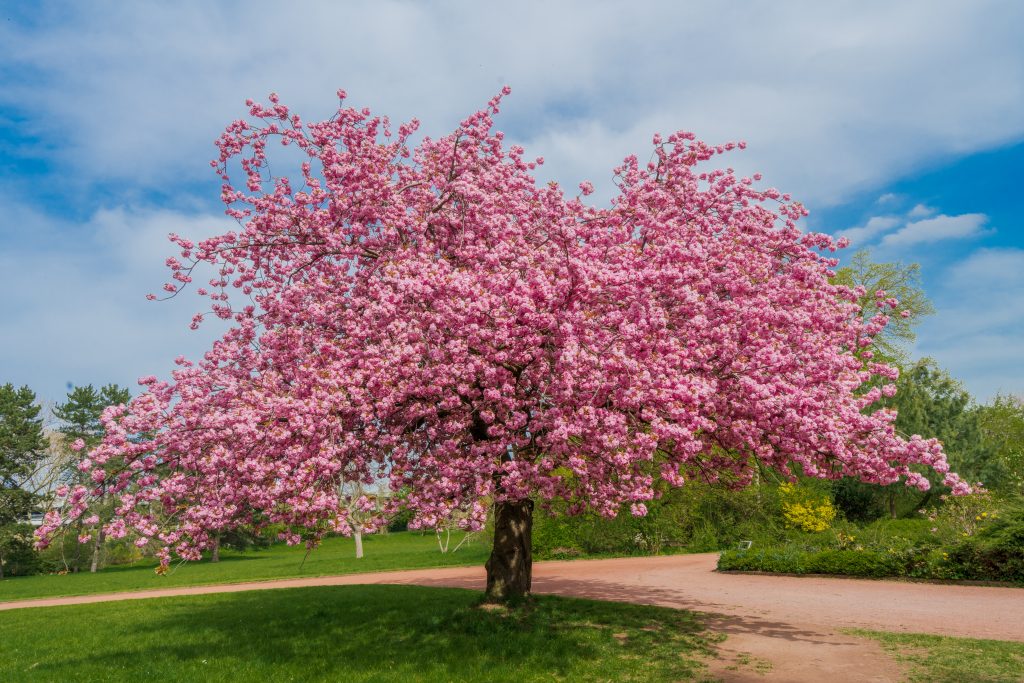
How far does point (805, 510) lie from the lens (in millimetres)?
30547

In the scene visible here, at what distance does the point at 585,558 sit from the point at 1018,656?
66.3 feet

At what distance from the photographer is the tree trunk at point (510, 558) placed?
15164 mm

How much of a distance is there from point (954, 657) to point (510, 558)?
8.47 m

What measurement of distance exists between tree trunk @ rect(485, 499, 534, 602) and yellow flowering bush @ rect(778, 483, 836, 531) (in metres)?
18.9

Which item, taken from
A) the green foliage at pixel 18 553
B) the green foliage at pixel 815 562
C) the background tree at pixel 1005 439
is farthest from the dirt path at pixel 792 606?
the green foliage at pixel 18 553

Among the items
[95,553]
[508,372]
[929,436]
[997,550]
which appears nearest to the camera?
[508,372]

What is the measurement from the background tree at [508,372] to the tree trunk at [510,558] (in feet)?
3.67

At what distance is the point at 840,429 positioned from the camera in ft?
36.2

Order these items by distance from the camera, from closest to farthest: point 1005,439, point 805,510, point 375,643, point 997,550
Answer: point 375,643 → point 997,550 → point 805,510 → point 1005,439

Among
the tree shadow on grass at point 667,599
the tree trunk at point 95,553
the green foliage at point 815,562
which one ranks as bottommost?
the tree trunk at point 95,553

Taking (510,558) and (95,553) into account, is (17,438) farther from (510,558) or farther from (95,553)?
(510,558)

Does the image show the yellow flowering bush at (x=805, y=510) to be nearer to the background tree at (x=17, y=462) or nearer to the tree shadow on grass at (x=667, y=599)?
the tree shadow on grass at (x=667, y=599)

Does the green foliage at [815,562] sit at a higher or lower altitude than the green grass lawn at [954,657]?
higher

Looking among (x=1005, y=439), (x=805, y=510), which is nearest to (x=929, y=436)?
(x=805, y=510)
